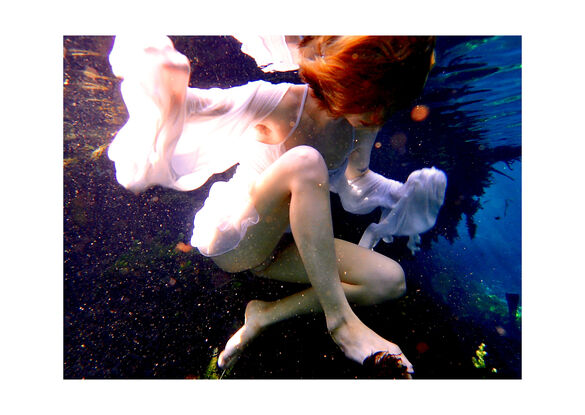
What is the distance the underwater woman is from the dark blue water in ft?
1.93

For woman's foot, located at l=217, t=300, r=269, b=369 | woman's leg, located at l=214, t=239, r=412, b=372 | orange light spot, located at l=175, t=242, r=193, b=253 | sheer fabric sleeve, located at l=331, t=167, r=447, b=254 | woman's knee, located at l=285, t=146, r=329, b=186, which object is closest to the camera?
woman's knee, located at l=285, t=146, r=329, b=186

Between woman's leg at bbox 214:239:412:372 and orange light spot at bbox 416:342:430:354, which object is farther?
orange light spot at bbox 416:342:430:354

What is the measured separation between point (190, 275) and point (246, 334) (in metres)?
2.05

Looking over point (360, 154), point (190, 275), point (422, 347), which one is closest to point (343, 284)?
point (360, 154)

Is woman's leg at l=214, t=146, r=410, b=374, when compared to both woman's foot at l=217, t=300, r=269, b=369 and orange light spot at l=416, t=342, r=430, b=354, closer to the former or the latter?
woman's foot at l=217, t=300, r=269, b=369

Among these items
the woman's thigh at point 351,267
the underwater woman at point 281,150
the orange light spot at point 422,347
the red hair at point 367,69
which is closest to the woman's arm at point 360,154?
the underwater woman at point 281,150

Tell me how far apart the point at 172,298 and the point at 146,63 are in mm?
3503

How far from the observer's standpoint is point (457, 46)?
5.11 m

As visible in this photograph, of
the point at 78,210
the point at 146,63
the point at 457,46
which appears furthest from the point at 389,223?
the point at 78,210

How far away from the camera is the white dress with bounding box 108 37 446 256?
1.63m

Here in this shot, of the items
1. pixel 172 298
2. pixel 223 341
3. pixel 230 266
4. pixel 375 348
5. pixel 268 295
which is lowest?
pixel 172 298

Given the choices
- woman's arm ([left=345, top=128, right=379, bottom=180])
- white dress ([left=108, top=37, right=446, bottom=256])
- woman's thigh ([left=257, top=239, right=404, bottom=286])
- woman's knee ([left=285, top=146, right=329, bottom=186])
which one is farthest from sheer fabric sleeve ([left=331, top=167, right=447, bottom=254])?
woman's knee ([left=285, top=146, right=329, bottom=186])

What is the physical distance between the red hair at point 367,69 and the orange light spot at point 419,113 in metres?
8.08

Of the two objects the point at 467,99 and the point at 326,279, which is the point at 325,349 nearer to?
the point at 326,279
